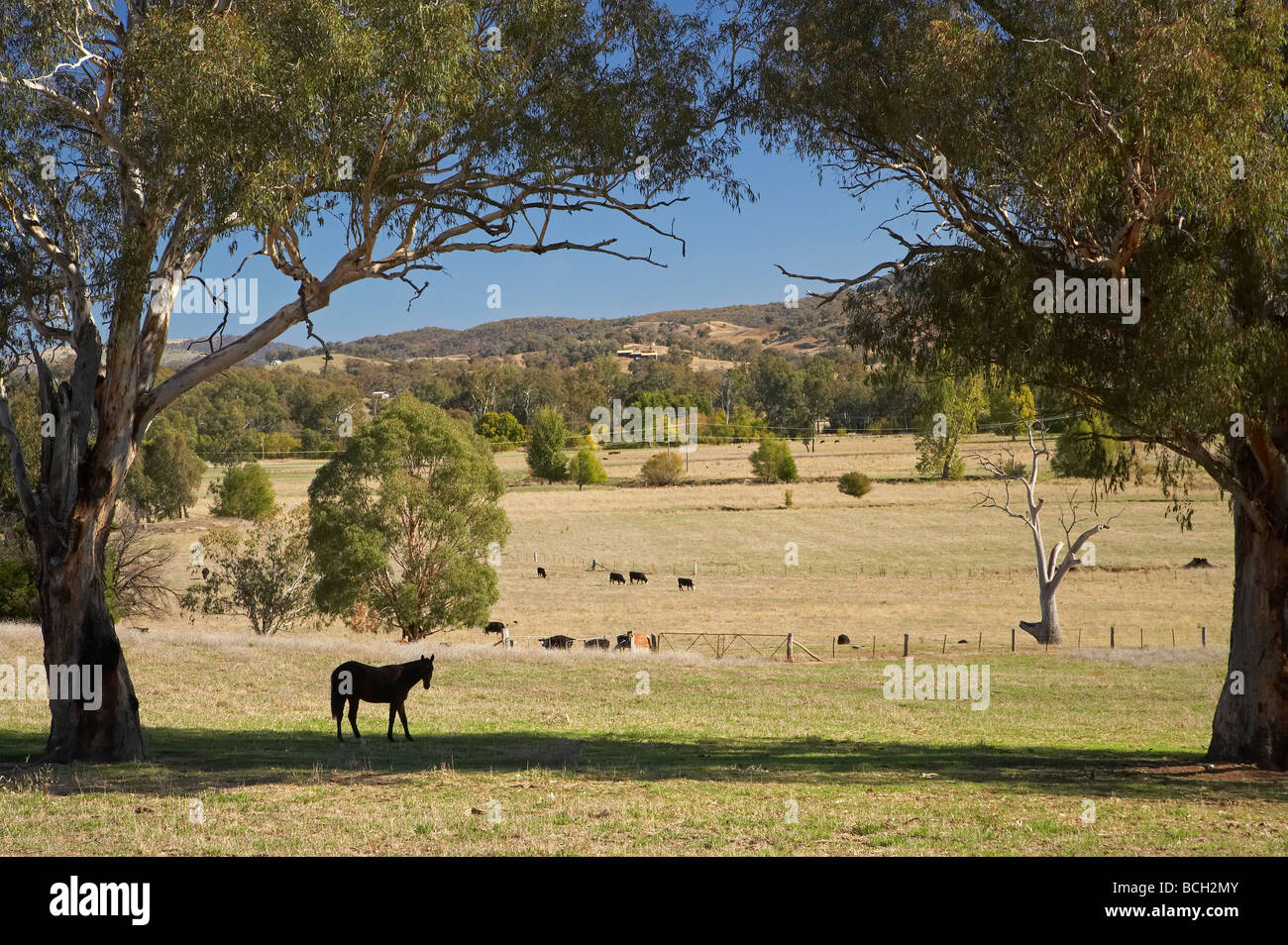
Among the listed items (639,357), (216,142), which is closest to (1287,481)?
(216,142)

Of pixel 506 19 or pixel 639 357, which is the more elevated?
pixel 639 357

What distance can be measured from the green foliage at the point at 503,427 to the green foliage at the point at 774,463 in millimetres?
34746

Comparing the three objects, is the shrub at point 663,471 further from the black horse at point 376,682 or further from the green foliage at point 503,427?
the black horse at point 376,682

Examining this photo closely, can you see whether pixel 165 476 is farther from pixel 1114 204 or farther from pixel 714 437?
pixel 1114 204

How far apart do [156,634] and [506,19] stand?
1864 cm

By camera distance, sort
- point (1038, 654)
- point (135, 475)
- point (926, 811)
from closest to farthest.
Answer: point (926, 811) < point (1038, 654) < point (135, 475)

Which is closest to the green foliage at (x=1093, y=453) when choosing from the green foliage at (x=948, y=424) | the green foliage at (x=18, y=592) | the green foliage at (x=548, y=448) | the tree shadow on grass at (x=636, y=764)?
the tree shadow on grass at (x=636, y=764)

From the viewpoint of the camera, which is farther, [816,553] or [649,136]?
[816,553]

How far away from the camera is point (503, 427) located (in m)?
113

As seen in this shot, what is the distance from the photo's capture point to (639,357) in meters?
196

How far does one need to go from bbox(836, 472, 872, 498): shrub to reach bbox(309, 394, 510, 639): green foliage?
43667mm

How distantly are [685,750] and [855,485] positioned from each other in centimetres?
6243

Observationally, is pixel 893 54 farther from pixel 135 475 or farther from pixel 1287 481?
pixel 135 475
